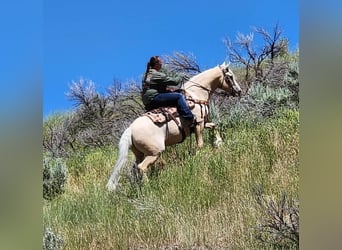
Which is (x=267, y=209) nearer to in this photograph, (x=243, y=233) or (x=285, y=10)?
(x=243, y=233)

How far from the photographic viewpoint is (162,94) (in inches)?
194

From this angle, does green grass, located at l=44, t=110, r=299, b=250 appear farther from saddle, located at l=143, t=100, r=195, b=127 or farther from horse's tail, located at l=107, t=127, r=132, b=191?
saddle, located at l=143, t=100, r=195, b=127

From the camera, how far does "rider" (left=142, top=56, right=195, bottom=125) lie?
4.91 m

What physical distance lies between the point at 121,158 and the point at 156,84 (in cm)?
65

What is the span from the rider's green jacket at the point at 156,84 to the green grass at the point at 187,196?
1.48ft

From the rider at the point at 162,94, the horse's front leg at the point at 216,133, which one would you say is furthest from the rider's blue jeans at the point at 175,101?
the horse's front leg at the point at 216,133

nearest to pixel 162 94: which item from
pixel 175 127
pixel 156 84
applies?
pixel 156 84

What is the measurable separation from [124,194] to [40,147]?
0.79 m

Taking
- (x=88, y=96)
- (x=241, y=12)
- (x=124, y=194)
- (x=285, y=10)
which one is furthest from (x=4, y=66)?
(x=285, y=10)

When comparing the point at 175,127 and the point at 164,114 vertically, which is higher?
the point at 164,114

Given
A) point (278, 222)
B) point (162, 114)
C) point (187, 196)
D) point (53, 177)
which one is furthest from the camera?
point (53, 177)

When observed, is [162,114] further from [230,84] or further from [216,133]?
[230,84]

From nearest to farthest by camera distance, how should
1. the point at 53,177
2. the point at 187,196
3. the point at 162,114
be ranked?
the point at 187,196 < the point at 162,114 < the point at 53,177

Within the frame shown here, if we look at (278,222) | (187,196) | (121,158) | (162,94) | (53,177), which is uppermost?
(162,94)
